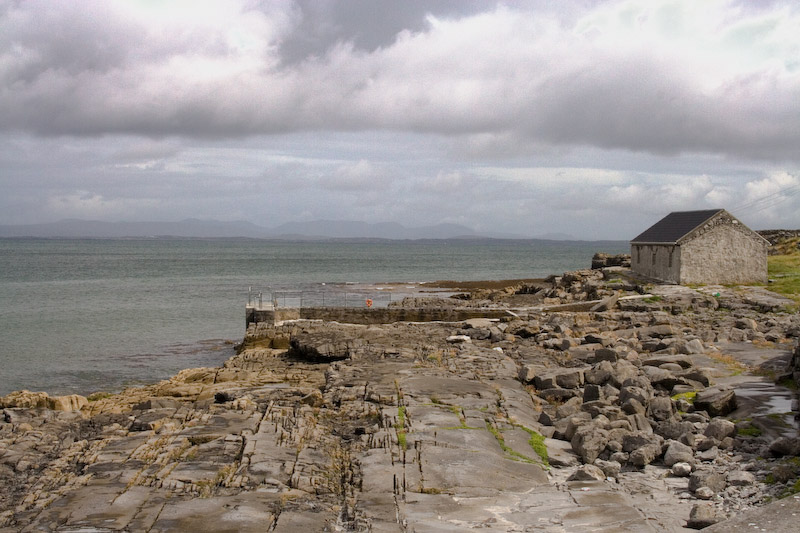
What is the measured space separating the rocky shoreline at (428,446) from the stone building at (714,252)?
1780 cm

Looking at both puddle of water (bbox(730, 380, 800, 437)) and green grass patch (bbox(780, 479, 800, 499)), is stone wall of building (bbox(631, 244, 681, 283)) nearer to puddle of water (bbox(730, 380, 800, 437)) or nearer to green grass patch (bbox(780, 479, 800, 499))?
puddle of water (bbox(730, 380, 800, 437))

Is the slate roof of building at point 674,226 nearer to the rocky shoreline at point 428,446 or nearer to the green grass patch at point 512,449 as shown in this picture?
the rocky shoreline at point 428,446

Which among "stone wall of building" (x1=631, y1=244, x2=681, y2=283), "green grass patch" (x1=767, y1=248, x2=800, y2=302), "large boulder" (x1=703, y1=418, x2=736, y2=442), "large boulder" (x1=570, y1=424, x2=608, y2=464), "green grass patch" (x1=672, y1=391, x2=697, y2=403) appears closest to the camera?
"large boulder" (x1=570, y1=424, x2=608, y2=464)

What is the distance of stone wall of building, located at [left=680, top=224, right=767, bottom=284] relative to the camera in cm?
4234

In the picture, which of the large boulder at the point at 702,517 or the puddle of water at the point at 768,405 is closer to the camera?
the large boulder at the point at 702,517

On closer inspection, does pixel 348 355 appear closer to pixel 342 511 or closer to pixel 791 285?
pixel 342 511

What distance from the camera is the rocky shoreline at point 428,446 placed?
35.3 feet

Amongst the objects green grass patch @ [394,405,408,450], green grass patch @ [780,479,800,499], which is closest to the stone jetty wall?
Result: green grass patch @ [394,405,408,450]

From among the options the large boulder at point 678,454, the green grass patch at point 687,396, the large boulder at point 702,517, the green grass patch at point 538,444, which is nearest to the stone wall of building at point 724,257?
the green grass patch at point 687,396

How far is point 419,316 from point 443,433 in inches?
Result: 902

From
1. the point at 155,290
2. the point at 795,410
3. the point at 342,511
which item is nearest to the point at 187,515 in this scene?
the point at 342,511

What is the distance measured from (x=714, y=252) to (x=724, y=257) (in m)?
0.74

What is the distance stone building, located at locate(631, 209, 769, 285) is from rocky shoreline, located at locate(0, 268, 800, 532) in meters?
17.8

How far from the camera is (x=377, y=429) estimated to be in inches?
585
